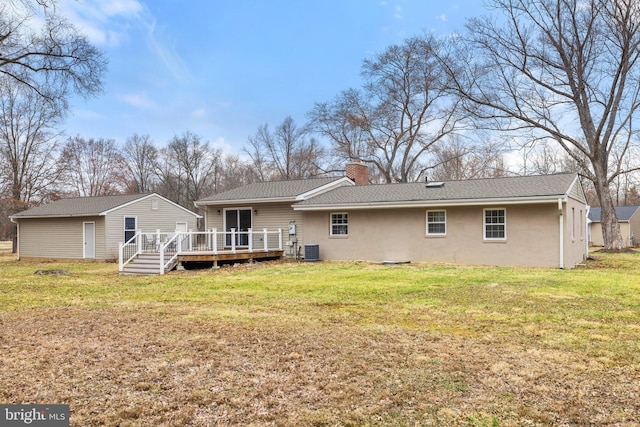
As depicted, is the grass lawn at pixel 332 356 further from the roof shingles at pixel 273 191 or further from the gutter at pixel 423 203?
the roof shingles at pixel 273 191

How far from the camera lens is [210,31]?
17.7 meters

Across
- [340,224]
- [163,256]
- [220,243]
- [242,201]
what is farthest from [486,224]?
[220,243]

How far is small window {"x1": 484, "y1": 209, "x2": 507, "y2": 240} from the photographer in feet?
50.2

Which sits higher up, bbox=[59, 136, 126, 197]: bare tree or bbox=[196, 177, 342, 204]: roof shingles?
bbox=[59, 136, 126, 197]: bare tree

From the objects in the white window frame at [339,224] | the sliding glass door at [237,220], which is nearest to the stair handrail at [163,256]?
the sliding glass door at [237,220]

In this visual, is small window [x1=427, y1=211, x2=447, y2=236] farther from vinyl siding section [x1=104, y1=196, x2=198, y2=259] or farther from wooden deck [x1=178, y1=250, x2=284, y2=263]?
vinyl siding section [x1=104, y1=196, x2=198, y2=259]

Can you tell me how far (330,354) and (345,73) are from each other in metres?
34.2

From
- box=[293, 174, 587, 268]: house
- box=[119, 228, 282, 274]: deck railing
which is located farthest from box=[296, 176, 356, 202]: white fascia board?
box=[119, 228, 282, 274]: deck railing

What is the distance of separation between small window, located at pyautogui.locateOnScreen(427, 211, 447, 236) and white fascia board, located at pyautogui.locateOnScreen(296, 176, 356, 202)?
5.03 meters

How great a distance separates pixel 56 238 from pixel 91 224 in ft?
8.58

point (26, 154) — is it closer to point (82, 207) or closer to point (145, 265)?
point (82, 207)

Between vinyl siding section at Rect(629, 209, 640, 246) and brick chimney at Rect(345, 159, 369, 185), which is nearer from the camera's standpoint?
brick chimney at Rect(345, 159, 369, 185)

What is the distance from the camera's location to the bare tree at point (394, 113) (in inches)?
1314

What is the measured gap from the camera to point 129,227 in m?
22.4
